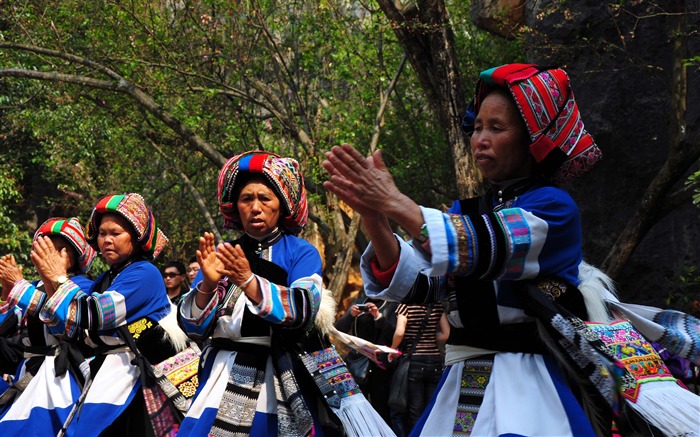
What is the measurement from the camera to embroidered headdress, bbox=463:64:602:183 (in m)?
2.87

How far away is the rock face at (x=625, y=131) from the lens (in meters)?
11.4

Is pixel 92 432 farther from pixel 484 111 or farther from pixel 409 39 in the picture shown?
pixel 409 39

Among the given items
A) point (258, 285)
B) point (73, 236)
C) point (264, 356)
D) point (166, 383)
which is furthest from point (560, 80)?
point (73, 236)

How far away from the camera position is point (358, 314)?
7.74 meters

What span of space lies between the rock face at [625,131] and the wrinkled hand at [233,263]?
325 inches

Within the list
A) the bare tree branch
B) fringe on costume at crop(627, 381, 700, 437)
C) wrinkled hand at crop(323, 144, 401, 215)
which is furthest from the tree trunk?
wrinkled hand at crop(323, 144, 401, 215)

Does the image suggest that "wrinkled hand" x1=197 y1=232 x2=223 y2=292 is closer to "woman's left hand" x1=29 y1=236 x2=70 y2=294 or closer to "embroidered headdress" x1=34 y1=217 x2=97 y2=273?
"woman's left hand" x1=29 y1=236 x2=70 y2=294

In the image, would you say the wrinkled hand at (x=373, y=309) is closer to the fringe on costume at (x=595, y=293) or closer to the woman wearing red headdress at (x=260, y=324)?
the woman wearing red headdress at (x=260, y=324)

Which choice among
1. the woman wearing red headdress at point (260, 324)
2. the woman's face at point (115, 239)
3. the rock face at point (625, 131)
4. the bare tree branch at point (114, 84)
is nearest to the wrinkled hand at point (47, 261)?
the woman's face at point (115, 239)

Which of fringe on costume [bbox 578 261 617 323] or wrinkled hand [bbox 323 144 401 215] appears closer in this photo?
wrinkled hand [bbox 323 144 401 215]

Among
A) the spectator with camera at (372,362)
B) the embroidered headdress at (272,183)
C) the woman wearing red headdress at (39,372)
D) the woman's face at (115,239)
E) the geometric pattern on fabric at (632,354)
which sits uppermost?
the embroidered headdress at (272,183)

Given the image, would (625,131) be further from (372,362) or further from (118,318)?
(118,318)

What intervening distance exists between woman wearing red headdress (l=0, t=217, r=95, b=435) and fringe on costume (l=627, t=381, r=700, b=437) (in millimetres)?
3411

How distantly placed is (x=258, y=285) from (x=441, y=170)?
11.0 m
